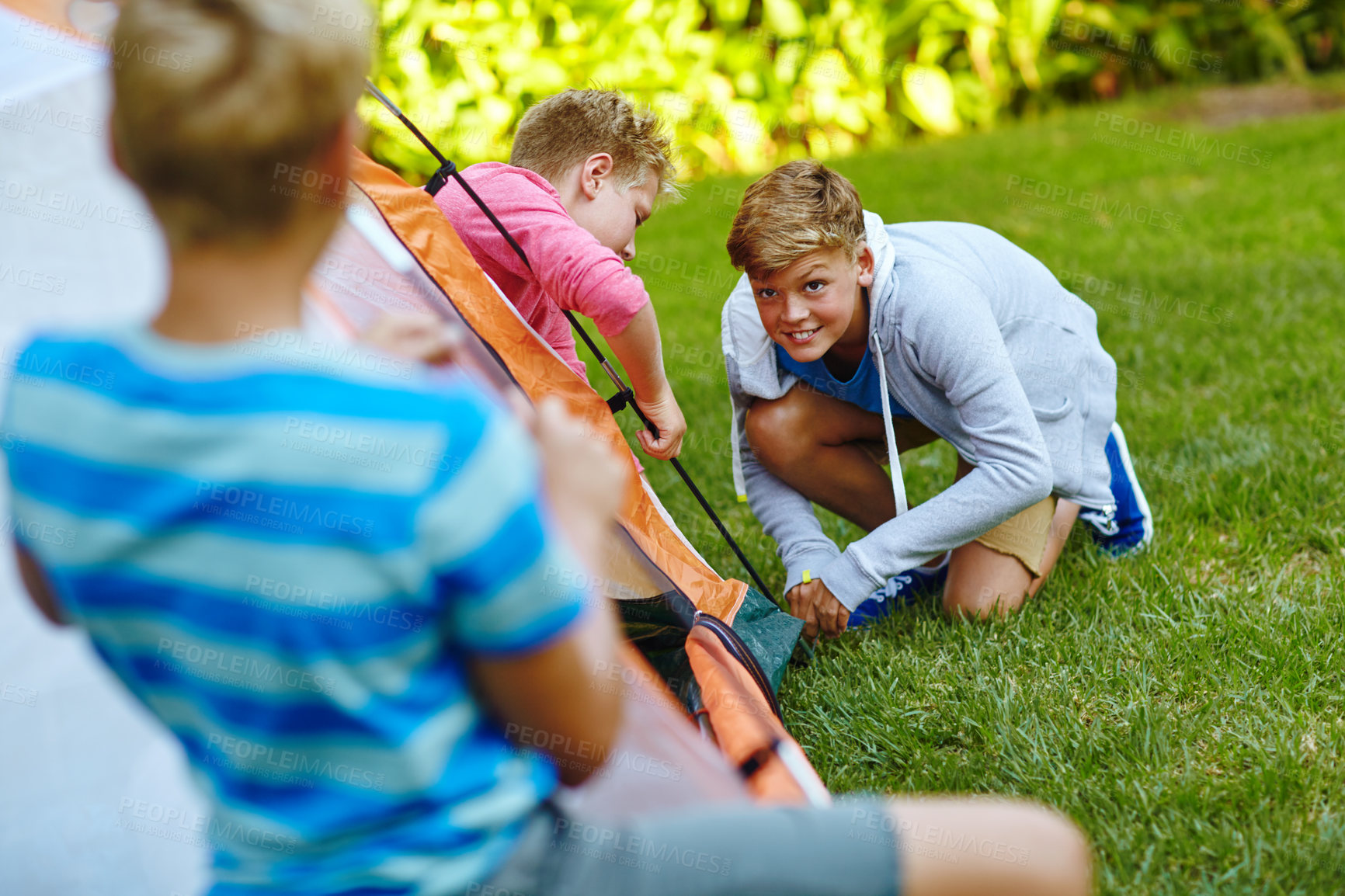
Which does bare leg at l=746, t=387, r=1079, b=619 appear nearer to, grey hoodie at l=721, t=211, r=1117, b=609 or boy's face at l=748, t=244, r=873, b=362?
grey hoodie at l=721, t=211, r=1117, b=609

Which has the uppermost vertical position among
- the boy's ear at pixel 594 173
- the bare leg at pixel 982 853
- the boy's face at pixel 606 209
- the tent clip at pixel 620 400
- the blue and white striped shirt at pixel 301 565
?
the blue and white striped shirt at pixel 301 565

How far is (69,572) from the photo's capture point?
0.66m

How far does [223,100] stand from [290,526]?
9.4 inches

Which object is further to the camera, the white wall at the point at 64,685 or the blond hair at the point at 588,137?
the blond hair at the point at 588,137

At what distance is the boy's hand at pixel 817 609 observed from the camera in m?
1.74

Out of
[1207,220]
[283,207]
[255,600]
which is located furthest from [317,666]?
[1207,220]

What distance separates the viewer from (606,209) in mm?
1806

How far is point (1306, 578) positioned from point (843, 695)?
0.82m

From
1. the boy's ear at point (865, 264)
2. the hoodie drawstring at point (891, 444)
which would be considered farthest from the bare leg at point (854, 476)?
the boy's ear at point (865, 264)

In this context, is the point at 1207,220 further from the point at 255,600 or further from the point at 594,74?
the point at 255,600

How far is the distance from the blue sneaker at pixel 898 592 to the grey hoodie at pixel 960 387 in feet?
0.49

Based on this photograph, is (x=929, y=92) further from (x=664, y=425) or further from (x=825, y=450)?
(x=664, y=425)

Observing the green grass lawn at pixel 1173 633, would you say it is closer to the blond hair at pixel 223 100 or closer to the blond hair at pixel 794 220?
the blond hair at pixel 794 220

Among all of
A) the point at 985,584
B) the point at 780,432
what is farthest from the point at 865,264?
the point at 985,584
